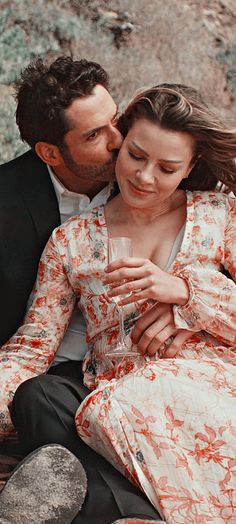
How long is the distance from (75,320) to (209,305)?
0.73m

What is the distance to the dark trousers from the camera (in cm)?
345

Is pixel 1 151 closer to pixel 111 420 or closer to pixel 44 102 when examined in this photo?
pixel 44 102

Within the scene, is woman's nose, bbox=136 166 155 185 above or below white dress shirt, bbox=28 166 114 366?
above

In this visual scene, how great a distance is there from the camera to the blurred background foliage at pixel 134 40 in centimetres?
597

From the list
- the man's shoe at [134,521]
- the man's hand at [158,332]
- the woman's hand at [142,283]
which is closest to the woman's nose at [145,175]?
the woman's hand at [142,283]

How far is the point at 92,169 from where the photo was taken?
433 cm

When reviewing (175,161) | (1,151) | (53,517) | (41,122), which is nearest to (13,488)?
(53,517)

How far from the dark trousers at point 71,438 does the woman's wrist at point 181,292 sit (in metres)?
0.49

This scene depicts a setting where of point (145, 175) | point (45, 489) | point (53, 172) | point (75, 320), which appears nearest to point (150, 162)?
point (145, 175)

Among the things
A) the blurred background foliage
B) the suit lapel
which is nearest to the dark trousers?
the suit lapel

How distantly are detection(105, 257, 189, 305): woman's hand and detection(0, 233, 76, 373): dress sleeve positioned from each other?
38 centimetres

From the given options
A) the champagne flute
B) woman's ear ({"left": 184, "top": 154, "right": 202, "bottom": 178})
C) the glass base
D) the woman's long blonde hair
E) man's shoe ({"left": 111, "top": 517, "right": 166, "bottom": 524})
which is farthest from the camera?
woman's ear ({"left": 184, "top": 154, "right": 202, "bottom": 178})

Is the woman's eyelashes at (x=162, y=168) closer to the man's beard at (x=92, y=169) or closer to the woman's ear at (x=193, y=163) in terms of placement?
the woman's ear at (x=193, y=163)

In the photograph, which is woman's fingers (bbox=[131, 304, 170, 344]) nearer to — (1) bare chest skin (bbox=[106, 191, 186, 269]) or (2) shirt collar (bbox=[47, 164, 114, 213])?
(1) bare chest skin (bbox=[106, 191, 186, 269])
